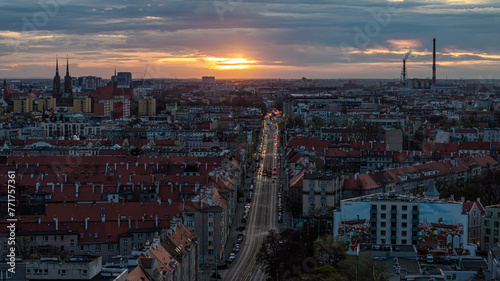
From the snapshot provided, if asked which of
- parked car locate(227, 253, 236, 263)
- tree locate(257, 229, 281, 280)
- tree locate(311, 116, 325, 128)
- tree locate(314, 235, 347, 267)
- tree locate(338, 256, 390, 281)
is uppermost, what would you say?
tree locate(311, 116, 325, 128)

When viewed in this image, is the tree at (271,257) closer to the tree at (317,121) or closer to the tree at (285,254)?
the tree at (285,254)

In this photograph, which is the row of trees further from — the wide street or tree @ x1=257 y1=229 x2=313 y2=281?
the wide street

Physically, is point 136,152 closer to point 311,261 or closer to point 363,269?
point 311,261

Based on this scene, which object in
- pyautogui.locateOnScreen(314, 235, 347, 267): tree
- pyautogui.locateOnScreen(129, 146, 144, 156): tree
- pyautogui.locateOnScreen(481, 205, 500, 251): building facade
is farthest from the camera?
pyautogui.locateOnScreen(129, 146, 144, 156): tree

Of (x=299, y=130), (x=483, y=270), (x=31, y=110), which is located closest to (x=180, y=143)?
(x=299, y=130)

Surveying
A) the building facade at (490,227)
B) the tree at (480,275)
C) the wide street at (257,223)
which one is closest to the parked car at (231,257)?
the wide street at (257,223)

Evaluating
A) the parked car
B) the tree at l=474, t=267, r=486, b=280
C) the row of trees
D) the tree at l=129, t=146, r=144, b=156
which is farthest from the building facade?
the tree at l=129, t=146, r=144, b=156

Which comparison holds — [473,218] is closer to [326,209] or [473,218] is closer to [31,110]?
[326,209]

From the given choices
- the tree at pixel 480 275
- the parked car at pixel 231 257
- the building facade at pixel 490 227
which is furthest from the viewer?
the parked car at pixel 231 257

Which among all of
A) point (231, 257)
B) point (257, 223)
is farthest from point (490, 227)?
point (257, 223)
